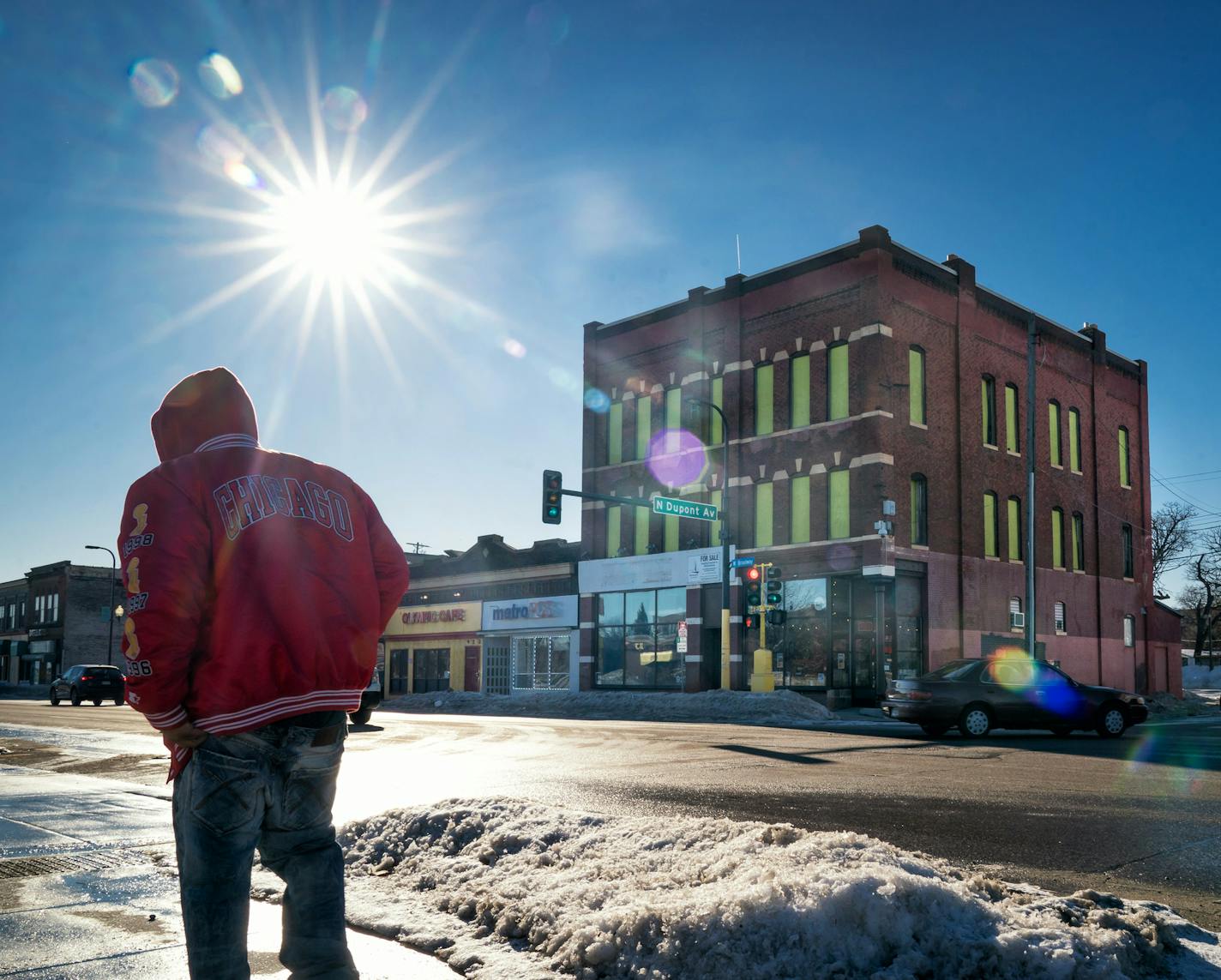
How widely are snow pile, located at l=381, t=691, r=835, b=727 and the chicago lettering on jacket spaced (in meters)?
20.4

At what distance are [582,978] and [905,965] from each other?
1030 mm

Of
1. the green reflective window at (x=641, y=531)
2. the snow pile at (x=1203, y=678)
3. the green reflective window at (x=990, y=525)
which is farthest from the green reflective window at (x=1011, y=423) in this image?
the snow pile at (x=1203, y=678)

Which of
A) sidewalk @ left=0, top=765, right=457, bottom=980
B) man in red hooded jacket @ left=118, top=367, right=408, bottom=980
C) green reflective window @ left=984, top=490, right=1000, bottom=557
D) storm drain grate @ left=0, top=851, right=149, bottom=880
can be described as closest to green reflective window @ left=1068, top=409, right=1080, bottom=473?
green reflective window @ left=984, top=490, right=1000, bottom=557

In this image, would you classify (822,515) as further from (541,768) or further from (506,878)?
(506,878)

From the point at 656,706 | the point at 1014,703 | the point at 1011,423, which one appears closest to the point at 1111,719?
the point at 1014,703

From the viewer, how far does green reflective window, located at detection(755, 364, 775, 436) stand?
3469 cm

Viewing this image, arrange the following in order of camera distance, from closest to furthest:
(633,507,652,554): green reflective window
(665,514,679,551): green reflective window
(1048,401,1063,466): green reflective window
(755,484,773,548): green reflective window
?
(755,484,773,548): green reflective window, (665,514,679,551): green reflective window, (1048,401,1063,466): green reflective window, (633,507,652,554): green reflective window

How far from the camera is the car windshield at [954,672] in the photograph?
1852 centimetres

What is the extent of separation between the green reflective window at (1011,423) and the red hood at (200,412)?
116 feet

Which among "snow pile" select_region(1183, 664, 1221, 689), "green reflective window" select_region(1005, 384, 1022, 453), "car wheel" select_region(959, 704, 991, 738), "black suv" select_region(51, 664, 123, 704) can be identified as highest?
"green reflective window" select_region(1005, 384, 1022, 453)

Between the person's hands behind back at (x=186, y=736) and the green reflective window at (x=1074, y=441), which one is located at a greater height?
the green reflective window at (x=1074, y=441)

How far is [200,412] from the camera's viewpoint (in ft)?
10.6

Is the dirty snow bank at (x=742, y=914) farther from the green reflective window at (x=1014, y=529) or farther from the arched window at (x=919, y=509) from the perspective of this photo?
the green reflective window at (x=1014, y=529)

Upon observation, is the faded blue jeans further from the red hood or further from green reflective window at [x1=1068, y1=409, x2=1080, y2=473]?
green reflective window at [x1=1068, y1=409, x2=1080, y2=473]
